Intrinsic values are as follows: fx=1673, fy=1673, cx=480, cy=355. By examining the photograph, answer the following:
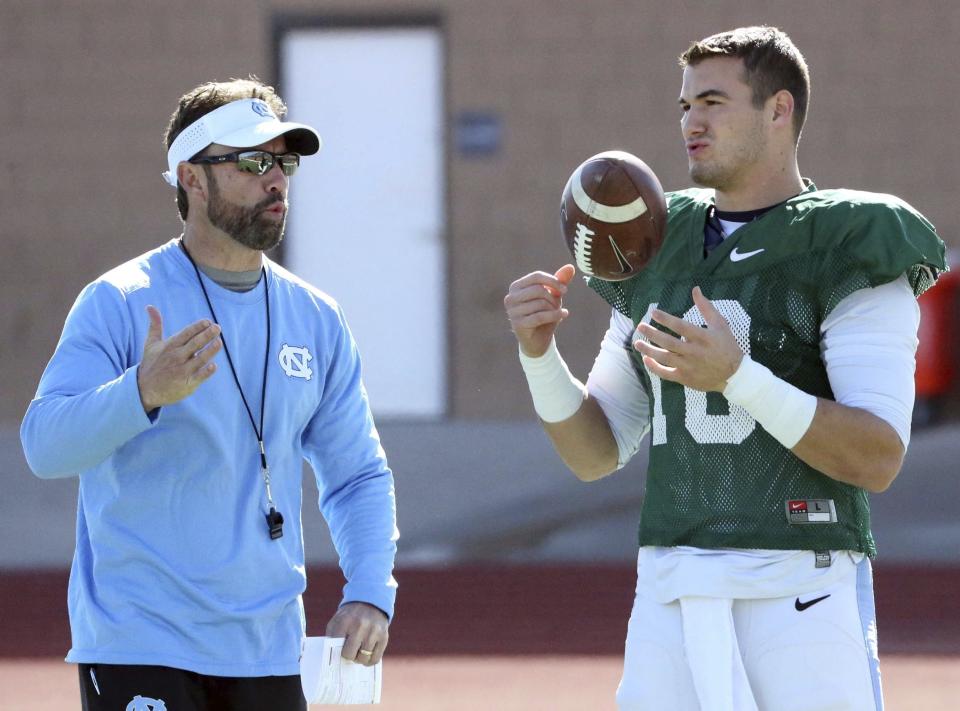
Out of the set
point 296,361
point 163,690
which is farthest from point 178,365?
point 163,690

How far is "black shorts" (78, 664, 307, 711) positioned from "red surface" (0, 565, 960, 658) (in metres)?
4.55

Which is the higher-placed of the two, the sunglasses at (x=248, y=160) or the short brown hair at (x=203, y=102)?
the short brown hair at (x=203, y=102)

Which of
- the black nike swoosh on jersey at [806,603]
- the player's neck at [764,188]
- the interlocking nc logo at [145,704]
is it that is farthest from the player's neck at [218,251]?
the black nike swoosh on jersey at [806,603]

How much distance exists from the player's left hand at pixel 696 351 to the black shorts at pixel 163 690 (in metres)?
1.14

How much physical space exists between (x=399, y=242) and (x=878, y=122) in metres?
3.22

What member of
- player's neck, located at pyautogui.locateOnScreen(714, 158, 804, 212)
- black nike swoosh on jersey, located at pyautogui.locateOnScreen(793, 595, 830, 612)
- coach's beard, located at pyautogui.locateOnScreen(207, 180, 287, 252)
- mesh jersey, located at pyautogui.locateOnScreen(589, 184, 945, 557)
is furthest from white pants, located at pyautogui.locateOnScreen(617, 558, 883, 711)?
coach's beard, located at pyautogui.locateOnScreen(207, 180, 287, 252)

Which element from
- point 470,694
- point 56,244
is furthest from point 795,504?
point 56,244

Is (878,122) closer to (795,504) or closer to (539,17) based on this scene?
(539,17)

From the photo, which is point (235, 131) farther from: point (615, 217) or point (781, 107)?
point (781, 107)

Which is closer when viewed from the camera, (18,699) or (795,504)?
(795,504)

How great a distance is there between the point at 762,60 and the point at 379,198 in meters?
7.69

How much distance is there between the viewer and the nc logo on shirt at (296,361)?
3768 mm

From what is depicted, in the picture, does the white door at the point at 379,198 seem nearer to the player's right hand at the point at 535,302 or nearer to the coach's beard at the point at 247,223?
the coach's beard at the point at 247,223

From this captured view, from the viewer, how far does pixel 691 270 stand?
3557mm
